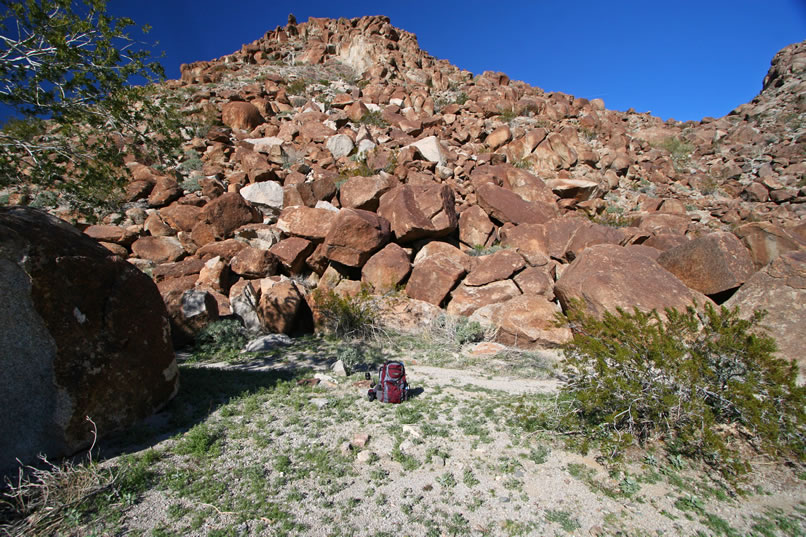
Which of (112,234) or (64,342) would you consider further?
(112,234)

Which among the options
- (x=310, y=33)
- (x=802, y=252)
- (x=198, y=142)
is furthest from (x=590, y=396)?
(x=310, y=33)

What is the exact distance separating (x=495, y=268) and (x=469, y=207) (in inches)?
157

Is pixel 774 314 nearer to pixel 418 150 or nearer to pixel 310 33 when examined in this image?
pixel 418 150

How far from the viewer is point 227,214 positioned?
36.2ft

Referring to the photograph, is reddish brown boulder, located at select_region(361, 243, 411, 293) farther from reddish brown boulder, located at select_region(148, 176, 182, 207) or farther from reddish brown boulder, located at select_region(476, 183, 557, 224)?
reddish brown boulder, located at select_region(148, 176, 182, 207)

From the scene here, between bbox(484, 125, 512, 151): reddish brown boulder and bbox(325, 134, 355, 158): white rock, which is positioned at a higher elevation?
Answer: bbox(484, 125, 512, 151): reddish brown boulder

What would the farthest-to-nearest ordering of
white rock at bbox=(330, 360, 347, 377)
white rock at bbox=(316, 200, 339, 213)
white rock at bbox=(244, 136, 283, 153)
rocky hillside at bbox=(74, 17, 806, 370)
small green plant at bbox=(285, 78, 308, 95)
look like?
1. small green plant at bbox=(285, 78, 308, 95)
2. white rock at bbox=(244, 136, 283, 153)
3. white rock at bbox=(316, 200, 339, 213)
4. rocky hillside at bbox=(74, 17, 806, 370)
5. white rock at bbox=(330, 360, 347, 377)

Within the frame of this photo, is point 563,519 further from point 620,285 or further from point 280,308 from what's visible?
point 280,308

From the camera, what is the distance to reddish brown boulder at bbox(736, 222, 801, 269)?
8047 millimetres

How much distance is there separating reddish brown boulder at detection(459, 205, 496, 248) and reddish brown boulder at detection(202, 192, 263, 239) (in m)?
6.82

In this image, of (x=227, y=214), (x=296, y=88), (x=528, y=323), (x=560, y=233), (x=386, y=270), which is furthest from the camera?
(x=296, y=88)

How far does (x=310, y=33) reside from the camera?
115 ft

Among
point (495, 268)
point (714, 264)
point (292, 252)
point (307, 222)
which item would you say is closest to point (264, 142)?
point (307, 222)

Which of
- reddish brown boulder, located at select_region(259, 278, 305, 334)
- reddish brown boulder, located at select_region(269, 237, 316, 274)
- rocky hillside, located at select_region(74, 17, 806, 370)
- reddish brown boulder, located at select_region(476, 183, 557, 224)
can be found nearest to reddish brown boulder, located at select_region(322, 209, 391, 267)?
rocky hillside, located at select_region(74, 17, 806, 370)
